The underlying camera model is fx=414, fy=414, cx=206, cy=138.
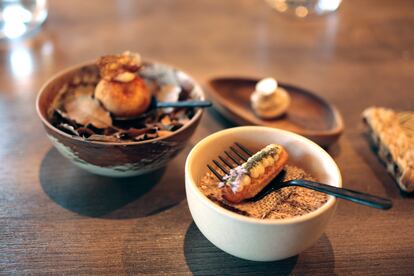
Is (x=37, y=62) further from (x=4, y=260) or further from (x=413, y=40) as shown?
(x=413, y=40)

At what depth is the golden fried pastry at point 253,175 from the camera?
48 cm

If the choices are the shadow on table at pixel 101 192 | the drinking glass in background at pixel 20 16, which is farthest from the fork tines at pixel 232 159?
the drinking glass in background at pixel 20 16

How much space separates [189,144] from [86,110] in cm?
19

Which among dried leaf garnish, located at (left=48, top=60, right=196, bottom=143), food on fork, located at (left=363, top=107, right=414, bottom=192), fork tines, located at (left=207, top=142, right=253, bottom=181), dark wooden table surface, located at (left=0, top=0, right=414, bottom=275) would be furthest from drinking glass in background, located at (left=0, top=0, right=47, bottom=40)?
food on fork, located at (left=363, top=107, right=414, bottom=192)

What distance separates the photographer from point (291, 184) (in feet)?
1.67

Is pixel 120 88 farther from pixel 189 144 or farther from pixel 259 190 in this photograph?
pixel 259 190

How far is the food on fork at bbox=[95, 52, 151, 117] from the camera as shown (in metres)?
0.63

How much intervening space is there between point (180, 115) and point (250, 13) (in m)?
0.74

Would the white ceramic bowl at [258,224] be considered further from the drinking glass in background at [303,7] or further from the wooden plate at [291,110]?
the drinking glass in background at [303,7]

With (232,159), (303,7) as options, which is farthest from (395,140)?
(303,7)

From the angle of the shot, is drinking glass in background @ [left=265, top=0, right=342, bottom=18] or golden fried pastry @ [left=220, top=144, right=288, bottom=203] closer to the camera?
golden fried pastry @ [left=220, top=144, right=288, bottom=203]

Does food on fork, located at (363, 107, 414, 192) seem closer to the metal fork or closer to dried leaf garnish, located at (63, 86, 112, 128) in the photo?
the metal fork

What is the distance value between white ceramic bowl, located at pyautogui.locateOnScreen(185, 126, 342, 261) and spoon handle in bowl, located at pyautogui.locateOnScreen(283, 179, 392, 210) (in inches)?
0.4

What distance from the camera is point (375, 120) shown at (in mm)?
735
